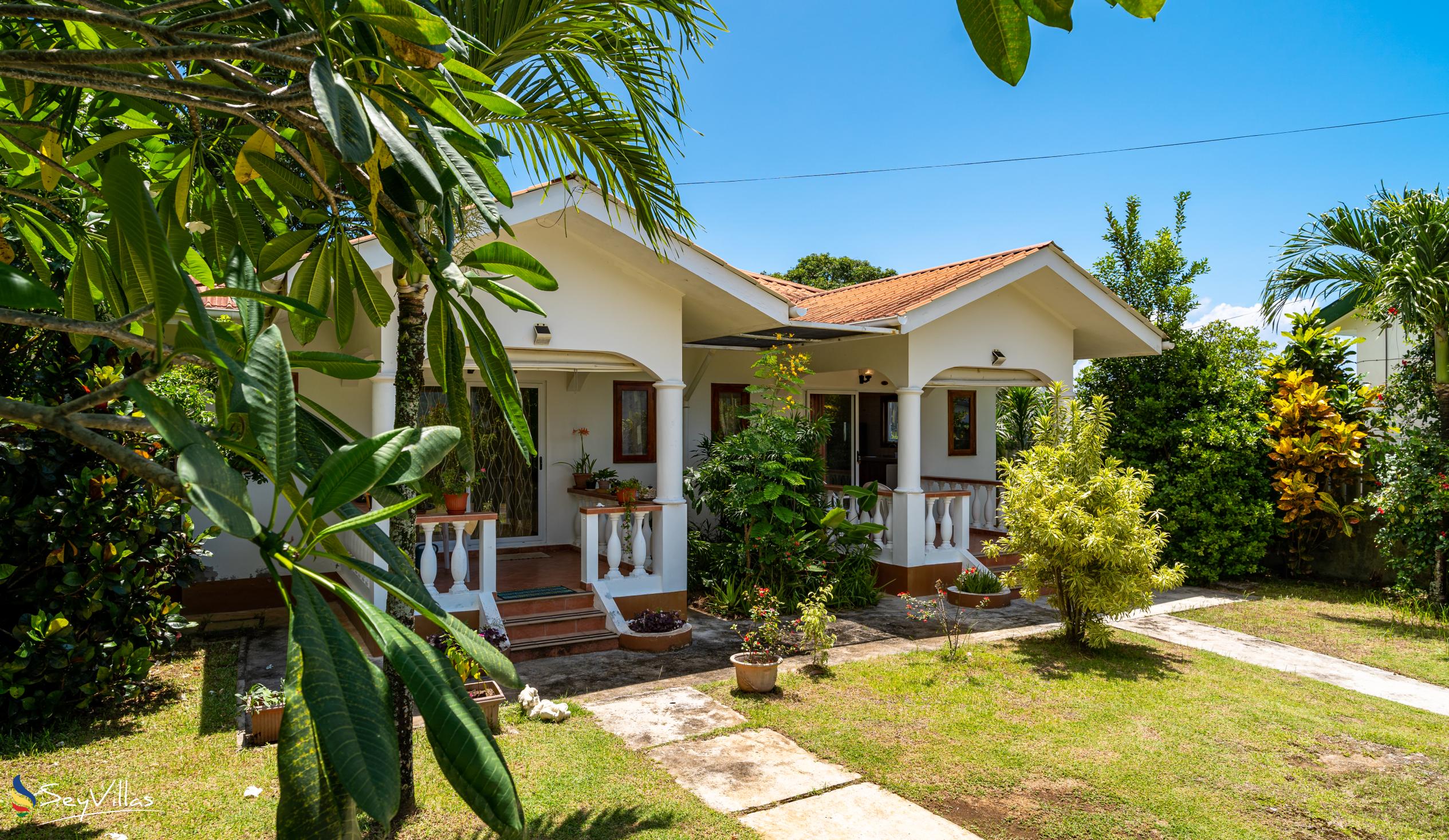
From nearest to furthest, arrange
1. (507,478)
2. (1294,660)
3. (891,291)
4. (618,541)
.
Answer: (1294,660) → (618,541) → (507,478) → (891,291)

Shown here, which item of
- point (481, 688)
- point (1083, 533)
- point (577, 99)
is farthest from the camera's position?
point (1083, 533)

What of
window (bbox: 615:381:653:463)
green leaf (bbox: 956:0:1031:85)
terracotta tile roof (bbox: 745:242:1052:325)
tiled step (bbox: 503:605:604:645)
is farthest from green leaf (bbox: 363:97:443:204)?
window (bbox: 615:381:653:463)

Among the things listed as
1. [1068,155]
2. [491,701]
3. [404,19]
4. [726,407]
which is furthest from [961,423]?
[404,19]

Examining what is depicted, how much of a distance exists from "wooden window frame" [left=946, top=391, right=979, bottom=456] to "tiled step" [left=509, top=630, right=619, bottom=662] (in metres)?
8.56

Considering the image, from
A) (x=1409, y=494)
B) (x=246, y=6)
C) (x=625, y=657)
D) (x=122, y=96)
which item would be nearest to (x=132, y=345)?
(x=246, y=6)

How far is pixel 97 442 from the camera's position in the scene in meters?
1.11

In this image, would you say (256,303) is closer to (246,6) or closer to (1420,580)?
(246,6)

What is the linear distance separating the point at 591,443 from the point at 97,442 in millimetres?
10940

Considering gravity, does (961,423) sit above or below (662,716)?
above

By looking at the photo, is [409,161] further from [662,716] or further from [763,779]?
[662,716]

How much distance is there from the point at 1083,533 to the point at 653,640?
4153mm

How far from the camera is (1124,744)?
591 cm

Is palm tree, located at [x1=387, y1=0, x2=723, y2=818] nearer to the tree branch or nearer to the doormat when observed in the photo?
the tree branch

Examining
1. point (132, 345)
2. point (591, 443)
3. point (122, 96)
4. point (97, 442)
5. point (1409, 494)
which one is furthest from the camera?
point (591, 443)
